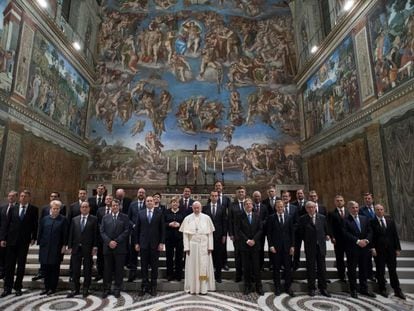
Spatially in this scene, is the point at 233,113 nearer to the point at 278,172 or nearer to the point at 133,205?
the point at 278,172

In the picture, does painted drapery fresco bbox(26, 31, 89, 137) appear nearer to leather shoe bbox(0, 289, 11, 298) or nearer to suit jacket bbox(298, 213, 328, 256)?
leather shoe bbox(0, 289, 11, 298)

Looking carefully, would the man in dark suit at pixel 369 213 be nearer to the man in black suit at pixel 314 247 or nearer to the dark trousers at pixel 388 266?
the dark trousers at pixel 388 266

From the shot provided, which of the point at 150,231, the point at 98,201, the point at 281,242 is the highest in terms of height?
the point at 98,201

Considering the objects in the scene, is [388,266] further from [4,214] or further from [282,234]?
[4,214]

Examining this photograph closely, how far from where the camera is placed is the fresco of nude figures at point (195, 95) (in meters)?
14.3

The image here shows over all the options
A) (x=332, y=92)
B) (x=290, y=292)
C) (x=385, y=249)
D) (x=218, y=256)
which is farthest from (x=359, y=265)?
(x=332, y=92)

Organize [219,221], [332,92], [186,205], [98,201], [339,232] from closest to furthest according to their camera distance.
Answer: [339,232] → [219,221] → [186,205] → [98,201] → [332,92]

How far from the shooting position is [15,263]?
4.82 meters

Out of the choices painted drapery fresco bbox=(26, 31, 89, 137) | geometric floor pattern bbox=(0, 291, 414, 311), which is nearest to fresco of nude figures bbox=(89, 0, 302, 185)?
painted drapery fresco bbox=(26, 31, 89, 137)

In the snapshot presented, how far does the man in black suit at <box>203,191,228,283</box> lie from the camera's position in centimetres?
527

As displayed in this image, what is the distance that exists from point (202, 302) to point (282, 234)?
1798mm

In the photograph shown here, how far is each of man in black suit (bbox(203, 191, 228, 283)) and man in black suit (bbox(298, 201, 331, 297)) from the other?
60.2 inches

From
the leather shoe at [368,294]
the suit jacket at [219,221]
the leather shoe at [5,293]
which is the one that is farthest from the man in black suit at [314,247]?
the leather shoe at [5,293]

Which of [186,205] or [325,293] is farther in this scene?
[186,205]
